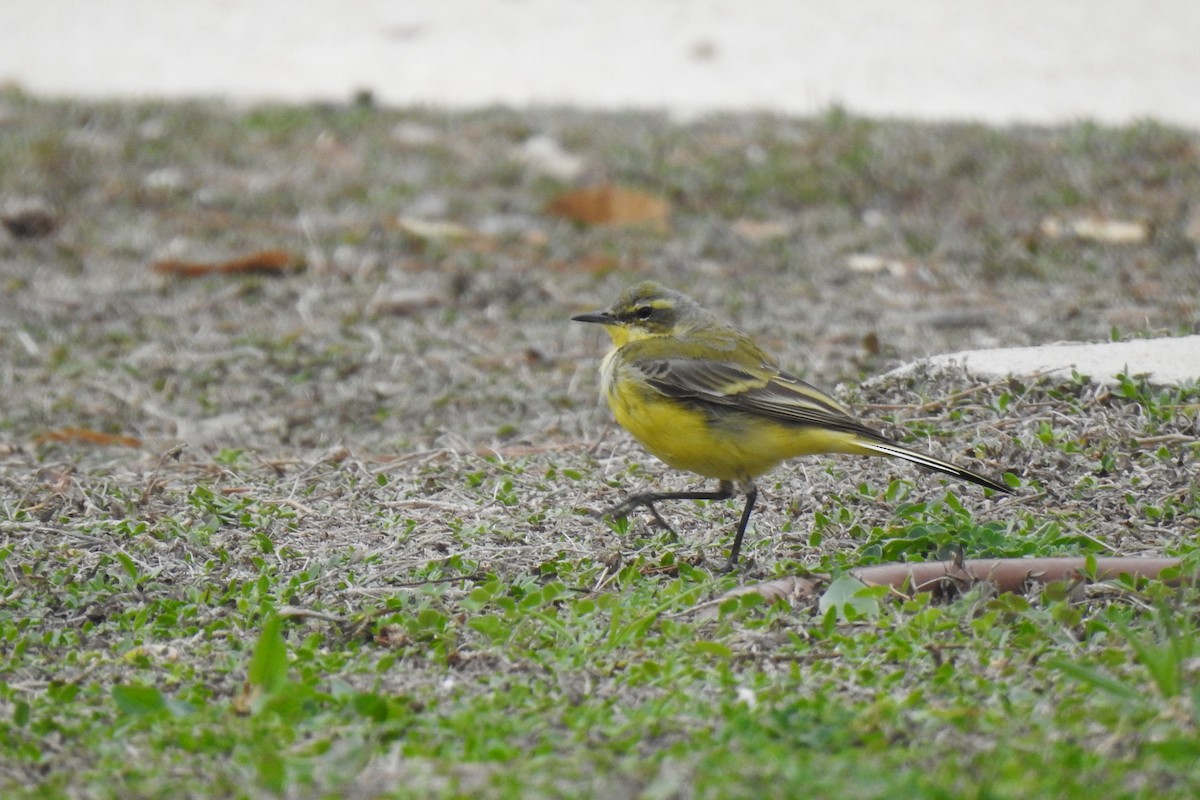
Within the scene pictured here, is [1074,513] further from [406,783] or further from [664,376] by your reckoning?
[406,783]

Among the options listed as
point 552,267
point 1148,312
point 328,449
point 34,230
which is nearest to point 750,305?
point 552,267

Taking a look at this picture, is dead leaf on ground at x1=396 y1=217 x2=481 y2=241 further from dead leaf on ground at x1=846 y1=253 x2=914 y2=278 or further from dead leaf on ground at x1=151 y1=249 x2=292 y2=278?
dead leaf on ground at x1=846 y1=253 x2=914 y2=278

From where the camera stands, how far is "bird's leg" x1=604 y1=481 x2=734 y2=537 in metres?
5.01

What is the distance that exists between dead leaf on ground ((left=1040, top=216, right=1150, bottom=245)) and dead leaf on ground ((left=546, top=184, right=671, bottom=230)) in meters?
2.38

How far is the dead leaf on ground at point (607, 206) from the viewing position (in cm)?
976

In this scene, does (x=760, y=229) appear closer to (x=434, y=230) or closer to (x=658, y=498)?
(x=434, y=230)

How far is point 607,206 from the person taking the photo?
9805mm

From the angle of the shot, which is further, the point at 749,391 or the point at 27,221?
the point at 27,221

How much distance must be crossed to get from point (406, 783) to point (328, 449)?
3.20 metres

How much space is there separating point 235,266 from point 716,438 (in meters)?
4.63

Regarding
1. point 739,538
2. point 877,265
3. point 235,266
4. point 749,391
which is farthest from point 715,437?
point 235,266

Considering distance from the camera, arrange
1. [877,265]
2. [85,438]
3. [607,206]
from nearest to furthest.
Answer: [85,438], [877,265], [607,206]

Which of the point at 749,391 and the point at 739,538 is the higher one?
the point at 749,391

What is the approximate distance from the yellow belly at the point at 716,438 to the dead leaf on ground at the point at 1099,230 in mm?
4722
